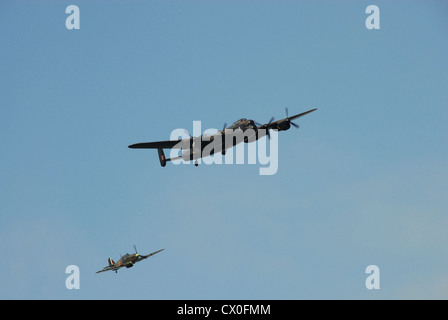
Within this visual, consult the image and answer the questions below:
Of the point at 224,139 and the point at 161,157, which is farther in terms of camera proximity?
the point at 161,157

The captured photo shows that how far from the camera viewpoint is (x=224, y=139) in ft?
211

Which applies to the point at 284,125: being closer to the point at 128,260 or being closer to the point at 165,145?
the point at 165,145

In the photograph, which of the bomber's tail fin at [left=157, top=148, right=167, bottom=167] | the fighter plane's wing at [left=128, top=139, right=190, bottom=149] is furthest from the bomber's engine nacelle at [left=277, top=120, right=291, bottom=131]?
the bomber's tail fin at [left=157, top=148, right=167, bottom=167]

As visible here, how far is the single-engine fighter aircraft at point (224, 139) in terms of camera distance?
208 feet

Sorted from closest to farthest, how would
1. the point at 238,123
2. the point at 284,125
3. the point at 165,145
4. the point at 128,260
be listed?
the point at 238,123 < the point at 284,125 < the point at 165,145 < the point at 128,260

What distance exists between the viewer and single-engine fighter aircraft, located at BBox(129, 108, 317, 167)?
208 feet

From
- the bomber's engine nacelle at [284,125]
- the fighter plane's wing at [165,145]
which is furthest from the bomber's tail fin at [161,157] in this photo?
the bomber's engine nacelle at [284,125]

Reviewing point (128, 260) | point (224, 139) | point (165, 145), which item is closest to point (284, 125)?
point (224, 139)

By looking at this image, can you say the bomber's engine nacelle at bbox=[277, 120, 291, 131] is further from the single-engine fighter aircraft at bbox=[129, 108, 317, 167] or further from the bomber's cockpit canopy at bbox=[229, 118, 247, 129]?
the bomber's cockpit canopy at bbox=[229, 118, 247, 129]
